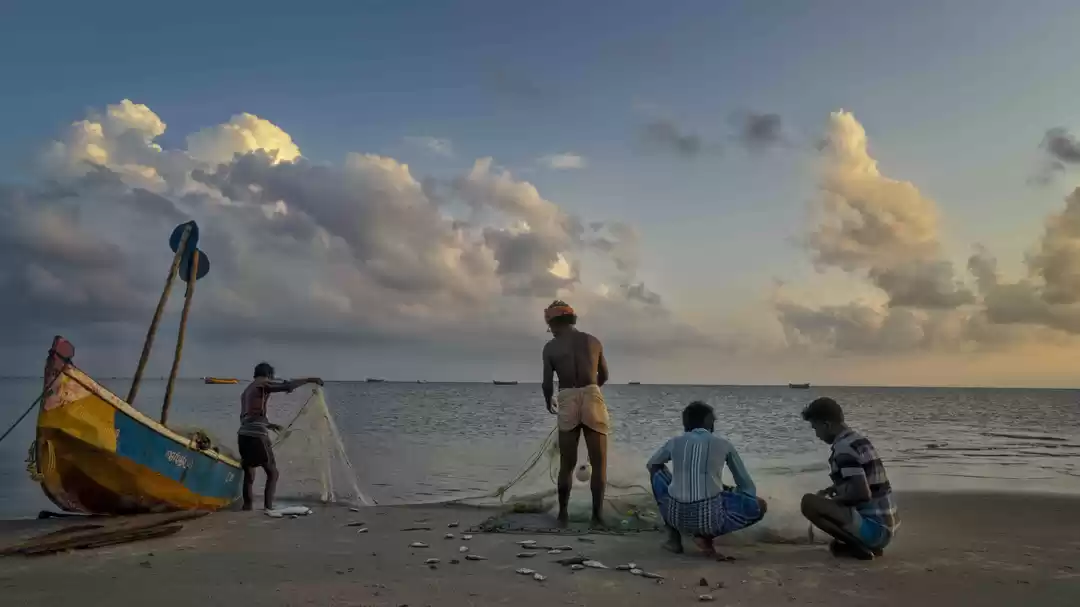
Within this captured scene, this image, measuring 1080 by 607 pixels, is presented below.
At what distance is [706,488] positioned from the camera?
19.5 ft


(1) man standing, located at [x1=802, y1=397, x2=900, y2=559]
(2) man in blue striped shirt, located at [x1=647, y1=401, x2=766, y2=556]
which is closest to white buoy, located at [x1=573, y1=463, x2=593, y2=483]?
(2) man in blue striped shirt, located at [x1=647, y1=401, x2=766, y2=556]

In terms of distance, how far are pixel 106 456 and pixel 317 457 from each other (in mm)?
3065

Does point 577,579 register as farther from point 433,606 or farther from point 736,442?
point 736,442

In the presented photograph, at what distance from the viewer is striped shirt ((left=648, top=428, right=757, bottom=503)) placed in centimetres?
591

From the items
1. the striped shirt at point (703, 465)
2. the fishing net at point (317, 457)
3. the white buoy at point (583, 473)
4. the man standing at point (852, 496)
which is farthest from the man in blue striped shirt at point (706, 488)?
the fishing net at point (317, 457)

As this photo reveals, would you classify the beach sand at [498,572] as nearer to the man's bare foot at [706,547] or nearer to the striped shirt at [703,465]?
the man's bare foot at [706,547]

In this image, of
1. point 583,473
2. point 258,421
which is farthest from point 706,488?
point 258,421

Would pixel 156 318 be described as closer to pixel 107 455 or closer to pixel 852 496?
pixel 107 455

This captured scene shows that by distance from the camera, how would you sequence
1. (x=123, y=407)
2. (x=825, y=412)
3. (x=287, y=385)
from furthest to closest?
(x=287, y=385)
(x=123, y=407)
(x=825, y=412)

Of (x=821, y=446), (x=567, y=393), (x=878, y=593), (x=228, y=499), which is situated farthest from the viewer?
(x=821, y=446)

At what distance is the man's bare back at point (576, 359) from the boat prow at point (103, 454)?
4.86m

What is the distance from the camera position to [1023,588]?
5199 mm

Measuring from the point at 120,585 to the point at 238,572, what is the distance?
2.54 feet

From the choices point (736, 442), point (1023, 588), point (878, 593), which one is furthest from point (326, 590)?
point (736, 442)
